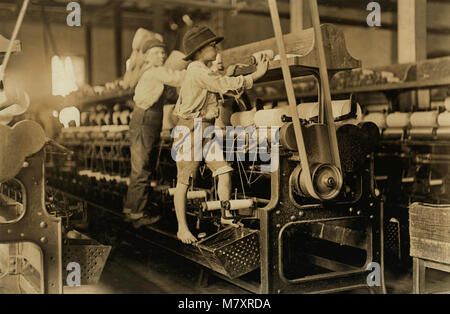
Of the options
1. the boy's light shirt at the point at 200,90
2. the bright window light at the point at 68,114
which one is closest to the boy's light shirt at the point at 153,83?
the boy's light shirt at the point at 200,90

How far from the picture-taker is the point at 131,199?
4277 millimetres

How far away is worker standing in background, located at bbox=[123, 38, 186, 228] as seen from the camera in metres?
4.03

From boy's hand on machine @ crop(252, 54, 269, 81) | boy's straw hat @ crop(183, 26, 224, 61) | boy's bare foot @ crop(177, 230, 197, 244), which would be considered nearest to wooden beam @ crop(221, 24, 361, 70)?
boy's hand on machine @ crop(252, 54, 269, 81)

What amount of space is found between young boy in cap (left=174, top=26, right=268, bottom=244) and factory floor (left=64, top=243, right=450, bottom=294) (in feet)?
2.08

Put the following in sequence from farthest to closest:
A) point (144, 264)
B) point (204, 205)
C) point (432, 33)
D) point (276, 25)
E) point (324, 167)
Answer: point (432, 33) → point (144, 264) → point (204, 205) → point (324, 167) → point (276, 25)

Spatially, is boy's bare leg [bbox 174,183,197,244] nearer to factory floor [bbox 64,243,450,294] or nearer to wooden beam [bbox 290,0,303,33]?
factory floor [bbox 64,243,450,294]

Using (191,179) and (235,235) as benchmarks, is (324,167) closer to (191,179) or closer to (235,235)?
(235,235)

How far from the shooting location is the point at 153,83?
4070 millimetres

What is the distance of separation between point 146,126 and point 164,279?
1156 millimetres

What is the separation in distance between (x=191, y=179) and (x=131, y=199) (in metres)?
0.69

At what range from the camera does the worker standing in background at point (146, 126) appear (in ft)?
13.2

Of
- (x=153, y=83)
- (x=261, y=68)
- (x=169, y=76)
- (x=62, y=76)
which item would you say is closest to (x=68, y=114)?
(x=62, y=76)

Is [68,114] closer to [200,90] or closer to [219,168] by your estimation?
[200,90]
